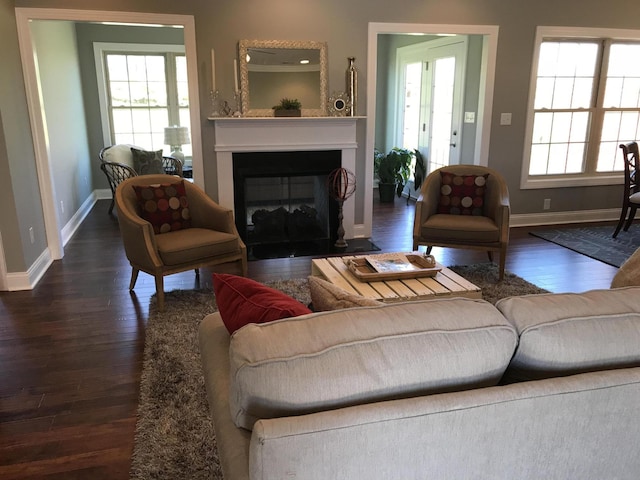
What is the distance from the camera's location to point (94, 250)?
491 cm

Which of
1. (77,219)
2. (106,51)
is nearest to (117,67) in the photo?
(106,51)

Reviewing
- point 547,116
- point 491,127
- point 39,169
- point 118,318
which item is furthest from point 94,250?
point 547,116

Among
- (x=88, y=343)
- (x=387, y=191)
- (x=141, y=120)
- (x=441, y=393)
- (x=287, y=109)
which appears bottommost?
(x=88, y=343)

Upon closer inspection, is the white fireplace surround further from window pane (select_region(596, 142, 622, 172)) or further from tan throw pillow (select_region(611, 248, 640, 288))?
tan throw pillow (select_region(611, 248, 640, 288))

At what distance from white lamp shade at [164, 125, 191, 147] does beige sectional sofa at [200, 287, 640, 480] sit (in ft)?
20.5

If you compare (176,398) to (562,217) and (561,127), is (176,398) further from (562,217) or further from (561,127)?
(561,127)

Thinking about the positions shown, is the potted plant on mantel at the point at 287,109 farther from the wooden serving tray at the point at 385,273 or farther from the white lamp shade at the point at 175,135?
the white lamp shade at the point at 175,135

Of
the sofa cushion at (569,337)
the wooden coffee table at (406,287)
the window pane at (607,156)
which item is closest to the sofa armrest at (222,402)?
the sofa cushion at (569,337)

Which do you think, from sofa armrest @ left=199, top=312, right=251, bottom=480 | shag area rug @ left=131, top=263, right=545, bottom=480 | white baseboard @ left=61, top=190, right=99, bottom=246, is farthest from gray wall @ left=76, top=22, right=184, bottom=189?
sofa armrest @ left=199, top=312, right=251, bottom=480

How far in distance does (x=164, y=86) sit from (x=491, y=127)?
4527mm

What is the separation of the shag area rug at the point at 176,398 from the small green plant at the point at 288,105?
73.3 inches

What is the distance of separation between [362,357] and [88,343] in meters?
2.46

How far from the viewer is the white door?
607cm

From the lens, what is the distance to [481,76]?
5.41 m
